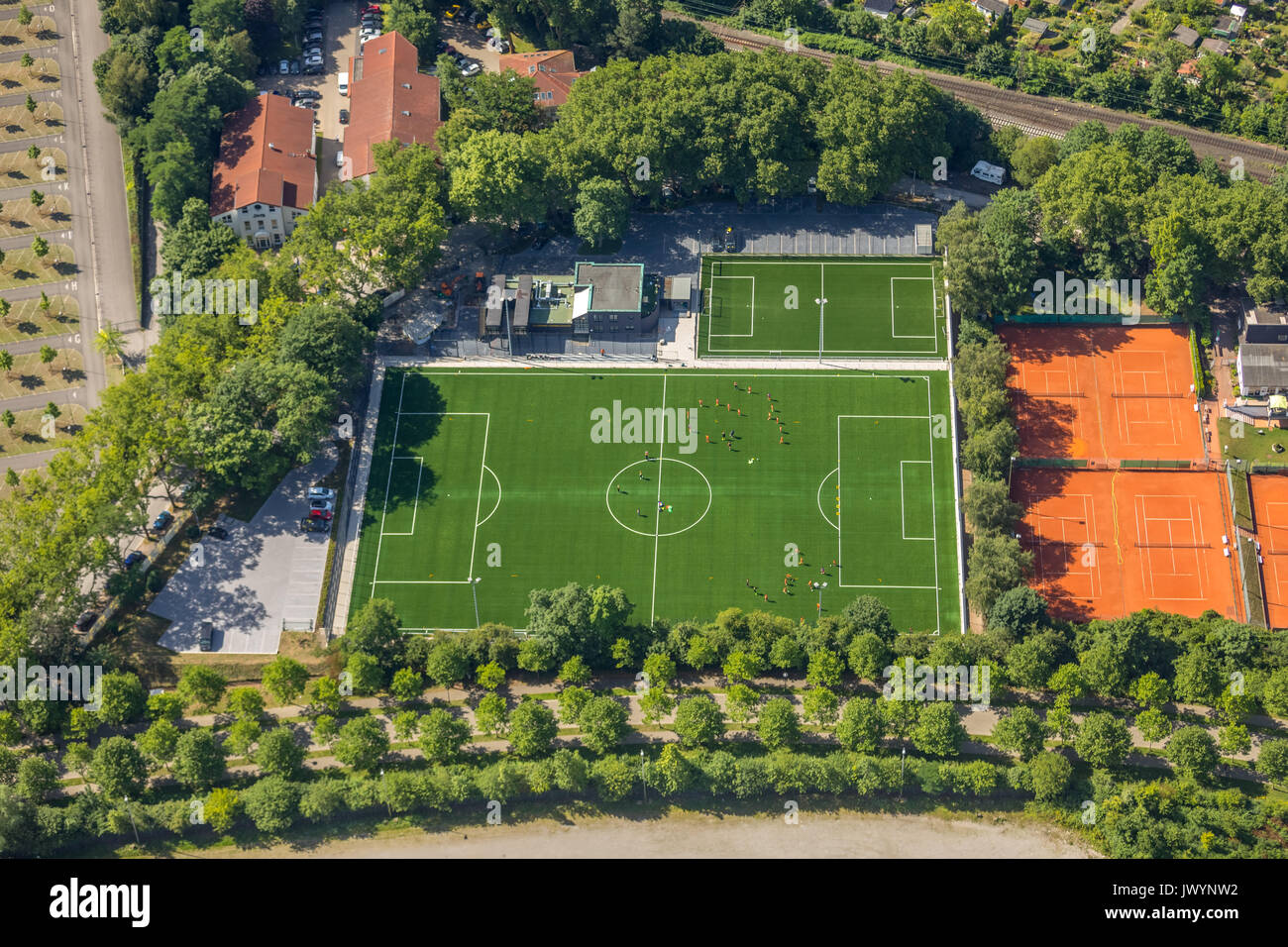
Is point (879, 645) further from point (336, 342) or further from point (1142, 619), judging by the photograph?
point (336, 342)

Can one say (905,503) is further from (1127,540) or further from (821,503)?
(1127,540)

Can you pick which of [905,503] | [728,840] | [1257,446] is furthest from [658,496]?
[1257,446]

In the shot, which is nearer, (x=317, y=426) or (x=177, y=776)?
(x=177, y=776)

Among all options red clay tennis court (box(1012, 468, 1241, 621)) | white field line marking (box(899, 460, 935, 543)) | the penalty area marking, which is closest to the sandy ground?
red clay tennis court (box(1012, 468, 1241, 621))

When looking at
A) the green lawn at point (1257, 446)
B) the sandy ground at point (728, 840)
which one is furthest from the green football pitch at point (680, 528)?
the green lawn at point (1257, 446)

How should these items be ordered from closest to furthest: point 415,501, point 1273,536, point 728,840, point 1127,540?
point 728,840, point 1273,536, point 1127,540, point 415,501

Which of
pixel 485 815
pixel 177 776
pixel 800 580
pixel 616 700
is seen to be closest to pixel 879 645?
pixel 800 580
